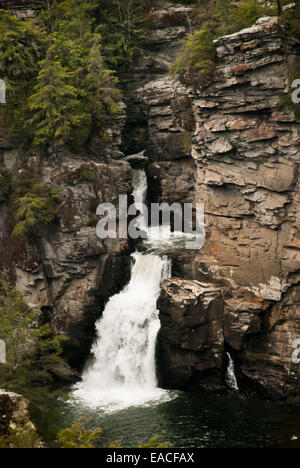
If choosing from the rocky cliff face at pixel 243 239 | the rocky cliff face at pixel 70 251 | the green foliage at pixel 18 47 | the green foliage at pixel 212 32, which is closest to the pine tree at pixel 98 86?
the green foliage at pixel 18 47

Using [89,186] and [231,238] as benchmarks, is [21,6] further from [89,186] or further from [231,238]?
[231,238]

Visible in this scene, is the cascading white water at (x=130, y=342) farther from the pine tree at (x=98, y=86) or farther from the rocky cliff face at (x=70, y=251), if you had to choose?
the pine tree at (x=98, y=86)

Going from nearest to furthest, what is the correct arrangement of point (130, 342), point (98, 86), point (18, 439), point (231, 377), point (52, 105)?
point (18, 439) → point (231, 377) → point (130, 342) → point (52, 105) → point (98, 86)

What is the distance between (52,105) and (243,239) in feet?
45.5

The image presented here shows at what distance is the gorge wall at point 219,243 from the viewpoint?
2812 cm

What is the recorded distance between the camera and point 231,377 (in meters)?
29.7

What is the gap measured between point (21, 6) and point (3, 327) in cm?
2205

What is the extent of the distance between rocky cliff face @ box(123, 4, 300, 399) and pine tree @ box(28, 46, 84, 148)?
779 cm

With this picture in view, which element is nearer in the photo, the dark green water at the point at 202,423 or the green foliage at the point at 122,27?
the dark green water at the point at 202,423

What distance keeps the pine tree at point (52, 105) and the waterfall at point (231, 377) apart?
16119mm

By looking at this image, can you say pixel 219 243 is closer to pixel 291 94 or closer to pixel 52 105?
pixel 291 94

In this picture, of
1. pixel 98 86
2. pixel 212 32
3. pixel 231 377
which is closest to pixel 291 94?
pixel 212 32

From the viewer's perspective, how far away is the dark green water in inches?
947
